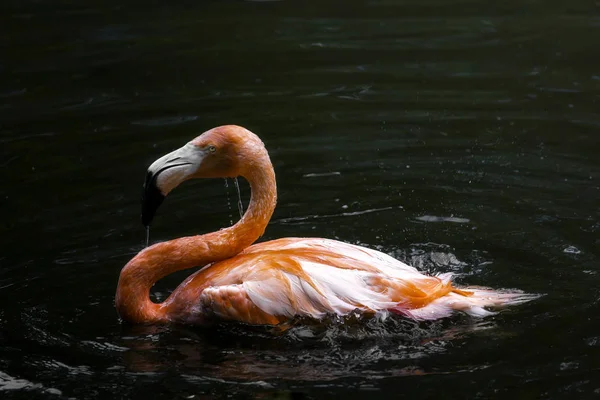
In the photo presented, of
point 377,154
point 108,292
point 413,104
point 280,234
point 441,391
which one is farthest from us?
point 413,104

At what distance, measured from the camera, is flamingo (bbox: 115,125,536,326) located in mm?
5016

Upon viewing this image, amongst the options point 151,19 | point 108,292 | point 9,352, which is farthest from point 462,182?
point 151,19

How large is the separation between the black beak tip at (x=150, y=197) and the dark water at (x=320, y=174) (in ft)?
2.12

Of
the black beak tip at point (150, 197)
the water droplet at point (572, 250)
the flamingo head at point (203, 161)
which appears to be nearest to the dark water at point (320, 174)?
the water droplet at point (572, 250)

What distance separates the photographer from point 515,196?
263 inches

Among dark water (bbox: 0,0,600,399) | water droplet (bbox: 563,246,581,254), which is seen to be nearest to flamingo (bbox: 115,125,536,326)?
dark water (bbox: 0,0,600,399)

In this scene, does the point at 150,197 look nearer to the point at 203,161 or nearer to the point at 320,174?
the point at 203,161

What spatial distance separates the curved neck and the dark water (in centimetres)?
15

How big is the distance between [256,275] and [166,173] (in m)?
0.73

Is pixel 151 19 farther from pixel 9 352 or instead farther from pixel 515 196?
pixel 9 352

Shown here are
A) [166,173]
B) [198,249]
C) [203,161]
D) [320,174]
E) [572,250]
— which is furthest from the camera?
[320,174]

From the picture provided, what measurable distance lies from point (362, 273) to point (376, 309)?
0.21 meters

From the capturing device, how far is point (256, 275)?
5059mm

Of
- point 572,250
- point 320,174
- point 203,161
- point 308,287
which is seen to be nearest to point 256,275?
point 308,287
